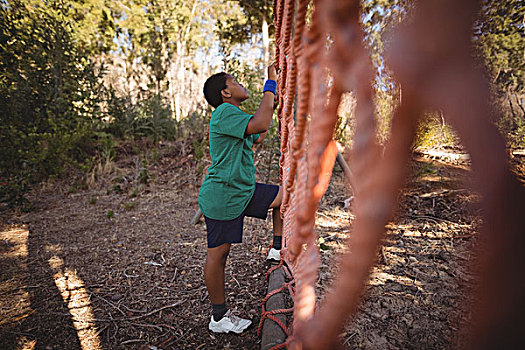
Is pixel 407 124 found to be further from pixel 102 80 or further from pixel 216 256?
pixel 102 80

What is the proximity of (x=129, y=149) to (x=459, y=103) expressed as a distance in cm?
747

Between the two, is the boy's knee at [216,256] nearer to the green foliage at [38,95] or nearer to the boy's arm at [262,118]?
the boy's arm at [262,118]

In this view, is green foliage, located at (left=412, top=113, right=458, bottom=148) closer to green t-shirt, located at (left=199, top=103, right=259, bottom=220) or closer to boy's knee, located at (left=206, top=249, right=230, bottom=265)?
green t-shirt, located at (left=199, top=103, right=259, bottom=220)

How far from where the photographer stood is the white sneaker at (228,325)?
1.64 m

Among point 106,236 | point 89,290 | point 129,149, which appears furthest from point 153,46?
point 89,290

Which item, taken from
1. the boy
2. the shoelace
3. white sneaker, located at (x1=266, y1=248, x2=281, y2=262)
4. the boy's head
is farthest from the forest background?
the shoelace

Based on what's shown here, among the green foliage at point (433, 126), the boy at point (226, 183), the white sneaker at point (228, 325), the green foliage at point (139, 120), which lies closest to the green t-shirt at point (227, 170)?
the boy at point (226, 183)

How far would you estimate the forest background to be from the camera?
1677mm

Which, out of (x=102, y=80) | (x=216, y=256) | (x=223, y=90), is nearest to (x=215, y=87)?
(x=223, y=90)

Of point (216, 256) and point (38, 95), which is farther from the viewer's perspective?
point (38, 95)

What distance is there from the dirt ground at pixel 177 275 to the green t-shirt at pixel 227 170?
80 centimetres

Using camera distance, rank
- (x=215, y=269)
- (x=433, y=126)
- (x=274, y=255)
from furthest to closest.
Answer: (x=274, y=255)
(x=215, y=269)
(x=433, y=126)

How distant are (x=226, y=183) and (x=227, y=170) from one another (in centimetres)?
9

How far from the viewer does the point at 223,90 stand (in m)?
1.89
